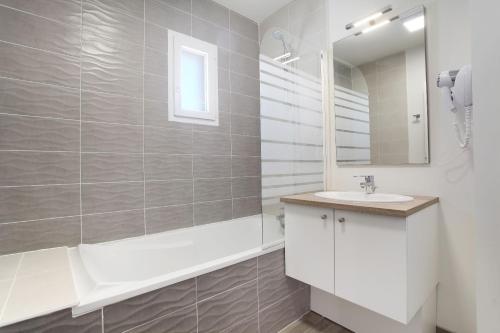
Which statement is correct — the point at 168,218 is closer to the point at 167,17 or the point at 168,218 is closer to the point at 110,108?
the point at 110,108

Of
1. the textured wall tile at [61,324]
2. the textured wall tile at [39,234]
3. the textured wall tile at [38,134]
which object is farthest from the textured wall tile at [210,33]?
the textured wall tile at [61,324]

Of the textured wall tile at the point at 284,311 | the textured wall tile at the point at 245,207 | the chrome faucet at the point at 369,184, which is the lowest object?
the textured wall tile at the point at 284,311

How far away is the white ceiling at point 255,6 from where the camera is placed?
2346 millimetres

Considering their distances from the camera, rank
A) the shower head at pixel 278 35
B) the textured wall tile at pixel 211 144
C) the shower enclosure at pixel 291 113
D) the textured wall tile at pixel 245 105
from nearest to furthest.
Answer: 1. the shower enclosure at pixel 291 113
2. the shower head at pixel 278 35
3. the textured wall tile at pixel 211 144
4. the textured wall tile at pixel 245 105

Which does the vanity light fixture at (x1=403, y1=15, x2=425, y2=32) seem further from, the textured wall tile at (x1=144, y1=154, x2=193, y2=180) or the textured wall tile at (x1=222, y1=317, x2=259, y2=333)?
the textured wall tile at (x1=222, y1=317, x2=259, y2=333)

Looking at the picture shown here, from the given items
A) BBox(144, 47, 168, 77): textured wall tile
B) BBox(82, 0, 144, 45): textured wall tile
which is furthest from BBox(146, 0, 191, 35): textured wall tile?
BBox(144, 47, 168, 77): textured wall tile

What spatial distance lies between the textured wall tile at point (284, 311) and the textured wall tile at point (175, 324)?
19.7 inches

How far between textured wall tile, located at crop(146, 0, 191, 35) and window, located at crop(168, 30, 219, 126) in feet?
0.21

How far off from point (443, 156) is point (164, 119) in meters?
1.99

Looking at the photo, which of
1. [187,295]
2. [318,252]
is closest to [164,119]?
[187,295]

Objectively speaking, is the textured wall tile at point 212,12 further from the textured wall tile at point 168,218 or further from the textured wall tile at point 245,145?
the textured wall tile at point 168,218

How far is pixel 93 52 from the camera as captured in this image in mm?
1675

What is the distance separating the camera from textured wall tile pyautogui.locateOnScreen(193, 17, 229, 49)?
2.21m

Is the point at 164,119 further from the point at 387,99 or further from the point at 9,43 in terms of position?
the point at 387,99
